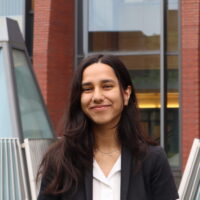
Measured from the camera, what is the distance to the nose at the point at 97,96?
200 centimetres

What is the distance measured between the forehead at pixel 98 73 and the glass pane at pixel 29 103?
→ 14.1 feet

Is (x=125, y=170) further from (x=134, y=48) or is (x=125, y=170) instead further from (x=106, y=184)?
(x=134, y=48)

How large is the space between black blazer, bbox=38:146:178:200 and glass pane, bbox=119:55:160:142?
12.7m

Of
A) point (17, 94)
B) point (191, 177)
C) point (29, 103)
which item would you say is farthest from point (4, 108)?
point (191, 177)

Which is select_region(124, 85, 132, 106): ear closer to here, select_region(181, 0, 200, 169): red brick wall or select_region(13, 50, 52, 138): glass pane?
select_region(13, 50, 52, 138): glass pane

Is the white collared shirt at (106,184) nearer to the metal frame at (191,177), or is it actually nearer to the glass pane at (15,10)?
the metal frame at (191,177)

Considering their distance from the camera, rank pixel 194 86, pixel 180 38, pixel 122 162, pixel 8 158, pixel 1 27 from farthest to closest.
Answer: pixel 180 38, pixel 194 86, pixel 1 27, pixel 8 158, pixel 122 162

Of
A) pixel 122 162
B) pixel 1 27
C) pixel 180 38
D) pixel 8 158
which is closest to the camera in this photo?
pixel 122 162

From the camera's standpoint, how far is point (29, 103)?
6.77m

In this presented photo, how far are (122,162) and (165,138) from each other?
1288 centimetres

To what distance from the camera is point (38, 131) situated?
22.3 ft

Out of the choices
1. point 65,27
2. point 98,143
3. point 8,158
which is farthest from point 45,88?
point 98,143

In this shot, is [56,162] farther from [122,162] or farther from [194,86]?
[194,86]

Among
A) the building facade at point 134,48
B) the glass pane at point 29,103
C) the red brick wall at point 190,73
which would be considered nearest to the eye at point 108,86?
the glass pane at point 29,103
